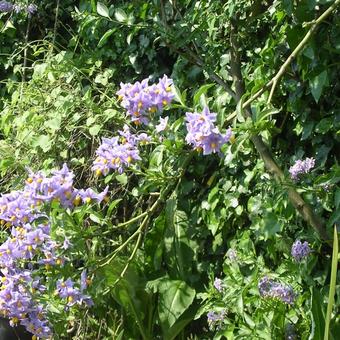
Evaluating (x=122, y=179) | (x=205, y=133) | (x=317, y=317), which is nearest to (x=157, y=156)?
(x=122, y=179)

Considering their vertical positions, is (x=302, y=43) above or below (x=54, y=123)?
above

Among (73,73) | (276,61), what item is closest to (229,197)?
(276,61)

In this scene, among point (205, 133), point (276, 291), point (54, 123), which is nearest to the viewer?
point (205, 133)

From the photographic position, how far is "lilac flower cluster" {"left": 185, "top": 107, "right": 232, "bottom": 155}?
2.48 metres

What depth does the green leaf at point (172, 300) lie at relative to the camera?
137 inches

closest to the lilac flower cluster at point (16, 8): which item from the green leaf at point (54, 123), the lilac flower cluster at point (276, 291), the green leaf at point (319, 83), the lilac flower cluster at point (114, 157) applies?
the green leaf at point (54, 123)

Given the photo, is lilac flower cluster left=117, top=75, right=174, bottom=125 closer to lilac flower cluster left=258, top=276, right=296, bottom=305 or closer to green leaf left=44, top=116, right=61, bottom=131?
lilac flower cluster left=258, top=276, right=296, bottom=305

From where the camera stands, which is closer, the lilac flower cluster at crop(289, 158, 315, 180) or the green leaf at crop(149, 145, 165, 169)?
the lilac flower cluster at crop(289, 158, 315, 180)

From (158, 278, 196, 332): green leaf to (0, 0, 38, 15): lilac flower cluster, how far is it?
198 centimetres

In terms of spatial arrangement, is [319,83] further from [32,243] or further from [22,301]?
[22,301]

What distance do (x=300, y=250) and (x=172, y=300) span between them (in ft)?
3.16

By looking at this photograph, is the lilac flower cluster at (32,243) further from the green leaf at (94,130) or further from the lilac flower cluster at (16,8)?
the lilac flower cluster at (16,8)

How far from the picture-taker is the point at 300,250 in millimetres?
2697

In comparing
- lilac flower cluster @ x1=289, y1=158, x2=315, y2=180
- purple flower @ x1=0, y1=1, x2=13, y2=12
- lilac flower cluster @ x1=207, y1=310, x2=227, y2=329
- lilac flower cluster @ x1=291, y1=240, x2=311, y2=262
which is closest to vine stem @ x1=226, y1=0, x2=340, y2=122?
lilac flower cluster @ x1=289, y1=158, x2=315, y2=180
